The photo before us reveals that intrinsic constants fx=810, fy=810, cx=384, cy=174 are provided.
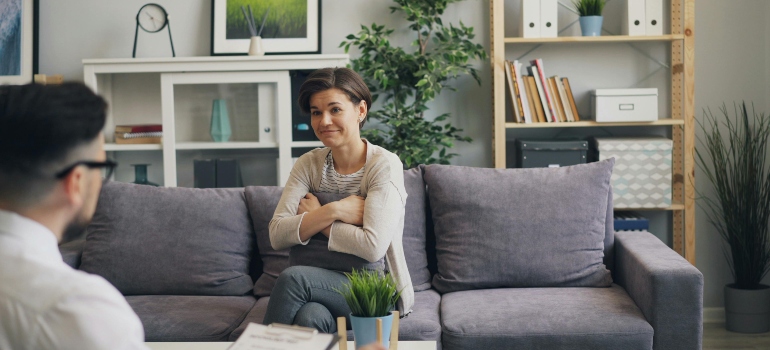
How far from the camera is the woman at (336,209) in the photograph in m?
2.22

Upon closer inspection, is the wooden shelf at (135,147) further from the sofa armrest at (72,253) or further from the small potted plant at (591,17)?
the small potted plant at (591,17)

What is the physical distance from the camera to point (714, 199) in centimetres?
388

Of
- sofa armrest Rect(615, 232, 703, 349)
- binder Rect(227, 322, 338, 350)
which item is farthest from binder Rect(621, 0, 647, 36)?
binder Rect(227, 322, 338, 350)

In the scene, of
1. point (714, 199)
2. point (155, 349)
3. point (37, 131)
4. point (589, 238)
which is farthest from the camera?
point (714, 199)

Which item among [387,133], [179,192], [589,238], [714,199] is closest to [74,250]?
[179,192]

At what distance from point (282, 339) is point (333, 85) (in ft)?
3.78

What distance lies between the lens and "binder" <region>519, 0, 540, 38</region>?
11.9 ft

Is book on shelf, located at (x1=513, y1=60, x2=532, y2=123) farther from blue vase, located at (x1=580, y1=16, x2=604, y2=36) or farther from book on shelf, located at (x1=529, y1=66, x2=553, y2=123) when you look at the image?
blue vase, located at (x1=580, y1=16, x2=604, y2=36)

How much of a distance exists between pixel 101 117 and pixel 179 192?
1.86m

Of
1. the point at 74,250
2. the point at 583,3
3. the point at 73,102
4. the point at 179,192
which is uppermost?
the point at 583,3

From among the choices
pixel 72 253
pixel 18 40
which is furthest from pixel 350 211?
pixel 18 40

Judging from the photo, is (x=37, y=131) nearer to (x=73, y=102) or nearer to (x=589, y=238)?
(x=73, y=102)

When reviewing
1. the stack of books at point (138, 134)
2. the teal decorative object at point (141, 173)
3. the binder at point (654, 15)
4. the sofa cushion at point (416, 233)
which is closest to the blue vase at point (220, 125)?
the stack of books at point (138, 134)

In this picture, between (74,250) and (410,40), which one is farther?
(410,40)
